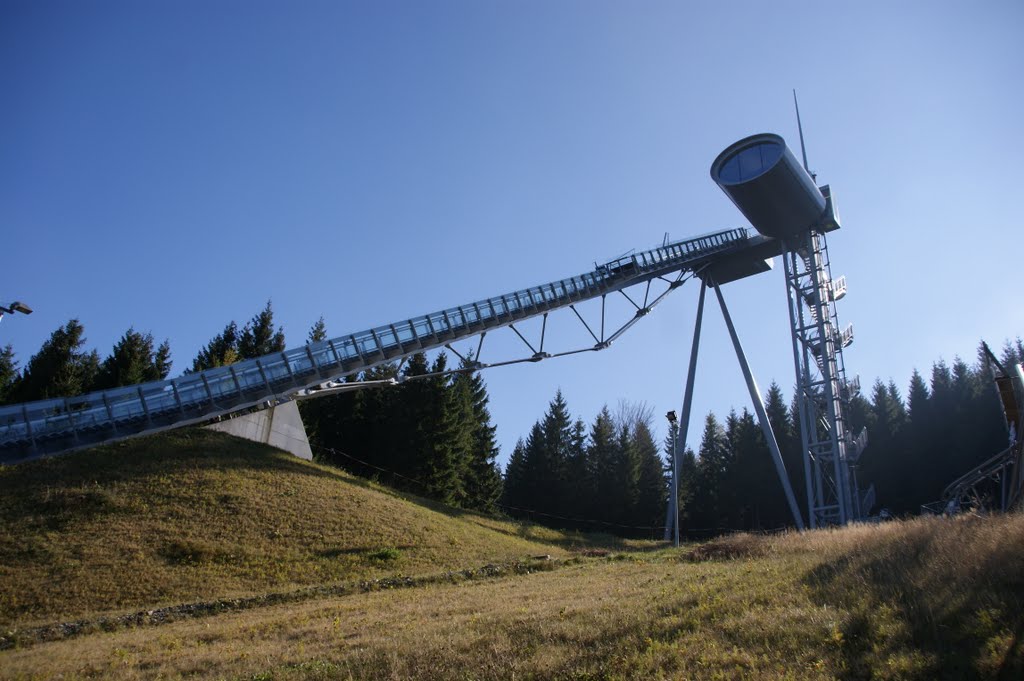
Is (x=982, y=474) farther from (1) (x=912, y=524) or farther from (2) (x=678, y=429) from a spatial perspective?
(1) (x=912, y=524)

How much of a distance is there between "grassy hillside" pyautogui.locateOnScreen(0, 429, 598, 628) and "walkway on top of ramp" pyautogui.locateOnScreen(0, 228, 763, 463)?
2.50 meters

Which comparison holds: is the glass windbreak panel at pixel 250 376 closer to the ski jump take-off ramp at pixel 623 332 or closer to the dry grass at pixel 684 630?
the ski jump take-off ramp at pixel 623 332

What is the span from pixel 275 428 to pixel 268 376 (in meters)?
6.05

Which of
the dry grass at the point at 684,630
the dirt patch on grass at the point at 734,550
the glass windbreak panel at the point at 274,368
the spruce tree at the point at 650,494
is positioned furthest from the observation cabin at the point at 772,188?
the spruce tree at the point at 650,494

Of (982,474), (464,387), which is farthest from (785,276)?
(464,387)

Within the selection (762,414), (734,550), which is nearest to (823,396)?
(762,414)

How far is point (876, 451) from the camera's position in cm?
6366

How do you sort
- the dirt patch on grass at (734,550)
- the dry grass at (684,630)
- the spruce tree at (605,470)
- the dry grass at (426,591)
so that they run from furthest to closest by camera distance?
the spruce tree at (605,470), the dirt patch on grass at (734,550), the dry grass at (426,591), the dry grass at (684,630)

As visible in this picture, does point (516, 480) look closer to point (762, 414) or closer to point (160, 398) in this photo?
point (762, 414)

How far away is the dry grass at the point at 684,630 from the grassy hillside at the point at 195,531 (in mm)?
4556

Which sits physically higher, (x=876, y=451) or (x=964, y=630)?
(x=964, y=630)

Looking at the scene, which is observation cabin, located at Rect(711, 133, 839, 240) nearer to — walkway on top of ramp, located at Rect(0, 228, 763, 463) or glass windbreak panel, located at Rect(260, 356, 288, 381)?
walkway on top of ramp, located at Rect(0, 228, 763, 463)

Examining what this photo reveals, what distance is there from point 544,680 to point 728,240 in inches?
1490

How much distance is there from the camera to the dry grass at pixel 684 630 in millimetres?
8414
